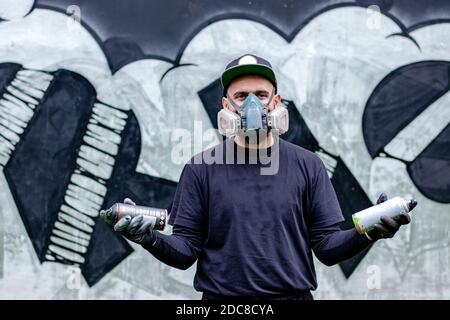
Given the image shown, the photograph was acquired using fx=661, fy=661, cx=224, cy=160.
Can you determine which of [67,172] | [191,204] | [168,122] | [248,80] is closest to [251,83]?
[248,80]

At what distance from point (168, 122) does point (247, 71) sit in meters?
2.19

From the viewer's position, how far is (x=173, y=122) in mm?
4832

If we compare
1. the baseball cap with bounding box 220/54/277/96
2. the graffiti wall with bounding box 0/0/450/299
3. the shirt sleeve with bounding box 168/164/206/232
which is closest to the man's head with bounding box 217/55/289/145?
the baseball cap with bounding box 220/54/277/96

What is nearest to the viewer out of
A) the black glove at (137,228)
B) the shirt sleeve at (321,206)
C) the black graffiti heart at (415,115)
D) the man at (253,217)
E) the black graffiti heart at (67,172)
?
the black glove at (137,228)

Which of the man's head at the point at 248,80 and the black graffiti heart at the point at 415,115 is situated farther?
the black graffiti heart at the point at 415,115

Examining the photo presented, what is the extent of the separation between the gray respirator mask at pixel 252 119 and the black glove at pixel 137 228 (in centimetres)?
53

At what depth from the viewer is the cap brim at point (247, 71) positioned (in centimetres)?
268

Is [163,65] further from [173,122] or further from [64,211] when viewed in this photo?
[64,211]

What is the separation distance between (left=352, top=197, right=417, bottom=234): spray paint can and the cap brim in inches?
27.0

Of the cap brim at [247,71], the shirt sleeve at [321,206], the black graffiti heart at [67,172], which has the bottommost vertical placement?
the black graffiti heart at [67,172]

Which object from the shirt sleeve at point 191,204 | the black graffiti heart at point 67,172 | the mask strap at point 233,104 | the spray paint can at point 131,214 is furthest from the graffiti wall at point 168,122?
the spray paint can at point 131,214

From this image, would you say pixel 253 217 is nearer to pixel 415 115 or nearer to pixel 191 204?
pixel 191 204

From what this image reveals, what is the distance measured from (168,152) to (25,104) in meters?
1.10

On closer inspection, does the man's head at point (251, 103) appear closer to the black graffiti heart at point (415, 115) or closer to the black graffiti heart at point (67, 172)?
the black graffiti heart at point (67, 172)
